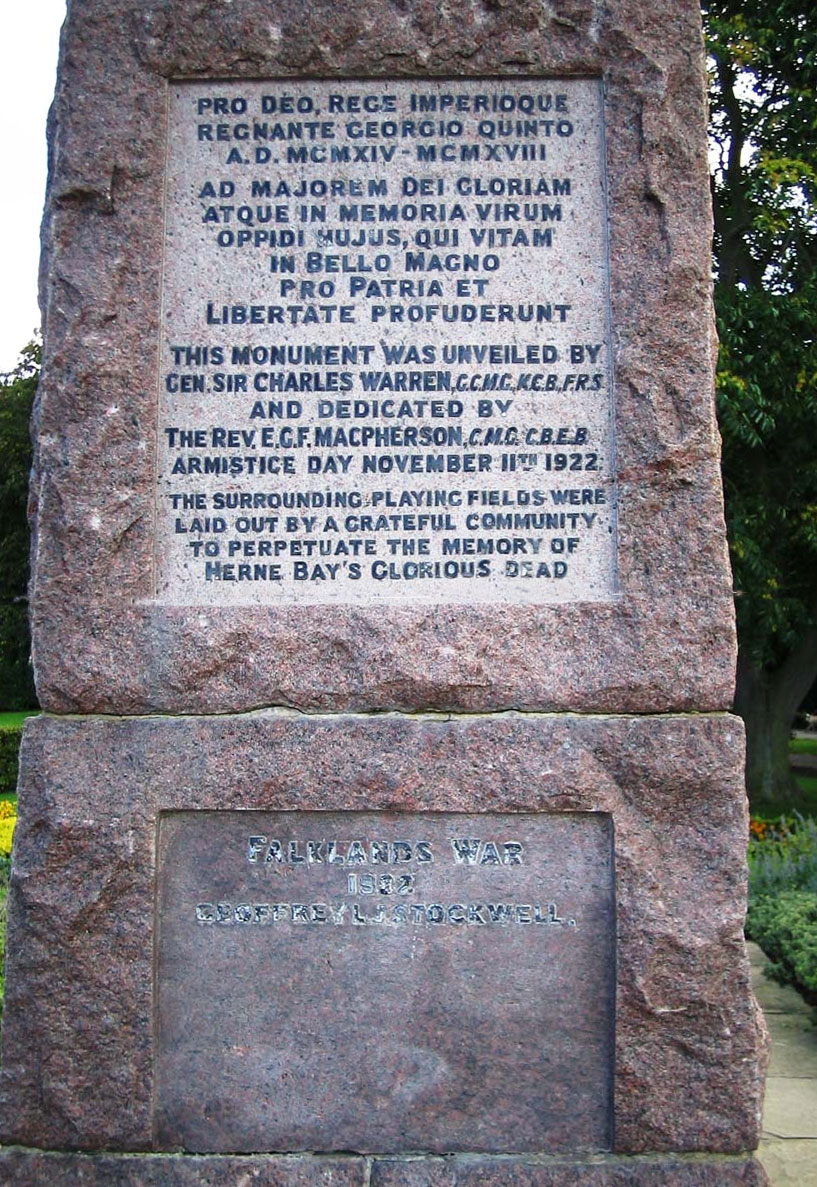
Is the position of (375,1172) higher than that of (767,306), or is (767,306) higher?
(767,306)

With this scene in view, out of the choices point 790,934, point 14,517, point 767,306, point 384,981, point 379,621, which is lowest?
point 790,934

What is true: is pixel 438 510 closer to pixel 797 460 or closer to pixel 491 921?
pixel 491 921

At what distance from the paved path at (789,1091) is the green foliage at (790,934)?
101 mm

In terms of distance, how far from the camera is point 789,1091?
164 inches

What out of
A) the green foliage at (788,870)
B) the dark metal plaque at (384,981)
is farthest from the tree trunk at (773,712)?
the dark metal plaque at (384,981)

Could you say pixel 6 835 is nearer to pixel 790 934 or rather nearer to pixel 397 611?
pixel 790 934

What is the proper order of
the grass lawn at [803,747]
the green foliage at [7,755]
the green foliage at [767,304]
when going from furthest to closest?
the grass lawn at [803,747] < the green foliage at [7,755] < the green foliage at [767,304]

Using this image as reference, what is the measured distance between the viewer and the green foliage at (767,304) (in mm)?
9914

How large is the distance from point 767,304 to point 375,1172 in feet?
28.1

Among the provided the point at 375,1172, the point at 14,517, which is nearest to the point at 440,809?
the point at 375,1172

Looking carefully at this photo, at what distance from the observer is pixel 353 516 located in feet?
10.6

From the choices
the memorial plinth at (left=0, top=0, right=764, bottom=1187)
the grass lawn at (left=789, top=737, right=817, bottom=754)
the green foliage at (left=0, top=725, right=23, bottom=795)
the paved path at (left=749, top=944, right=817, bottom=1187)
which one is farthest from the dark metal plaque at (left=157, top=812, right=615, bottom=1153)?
the grass lawn at (left=789, top=737, right=817, bottom=754)

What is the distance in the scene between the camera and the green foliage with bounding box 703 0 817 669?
991cm

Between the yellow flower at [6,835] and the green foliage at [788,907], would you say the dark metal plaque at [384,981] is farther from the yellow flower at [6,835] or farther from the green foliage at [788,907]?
the yellow flower at [6,835]
